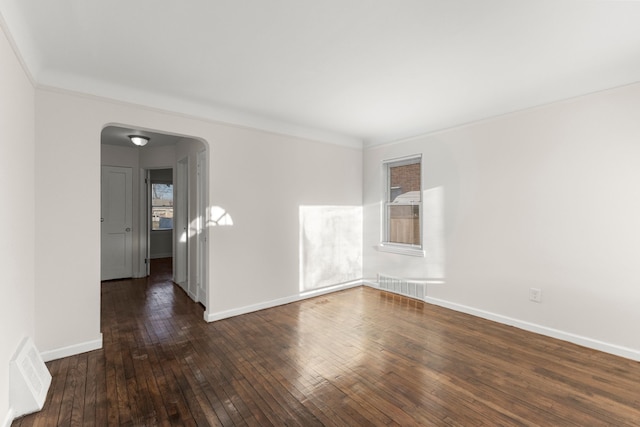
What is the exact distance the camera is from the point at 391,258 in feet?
15.9

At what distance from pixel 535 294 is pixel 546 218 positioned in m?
0.85

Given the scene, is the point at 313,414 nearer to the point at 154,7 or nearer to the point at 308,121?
the point at 154,7

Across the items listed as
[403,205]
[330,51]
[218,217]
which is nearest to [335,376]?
[218,217]

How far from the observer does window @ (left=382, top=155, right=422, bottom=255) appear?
457 cm

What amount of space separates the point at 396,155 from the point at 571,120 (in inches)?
86.1

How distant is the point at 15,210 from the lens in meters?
2.00

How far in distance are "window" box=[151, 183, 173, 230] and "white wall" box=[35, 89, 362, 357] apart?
6009mm

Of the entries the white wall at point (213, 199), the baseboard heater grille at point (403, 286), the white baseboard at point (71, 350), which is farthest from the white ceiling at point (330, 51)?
the baseboard heater grille at point (403, 286)

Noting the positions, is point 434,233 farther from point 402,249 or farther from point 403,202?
point 403,202

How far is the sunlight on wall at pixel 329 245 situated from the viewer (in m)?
4.54

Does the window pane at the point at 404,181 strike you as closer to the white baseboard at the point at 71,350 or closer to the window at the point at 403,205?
the window at the point at 403,205

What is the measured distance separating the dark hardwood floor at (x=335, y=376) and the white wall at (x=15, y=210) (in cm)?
53

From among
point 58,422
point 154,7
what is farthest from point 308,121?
point 58,422

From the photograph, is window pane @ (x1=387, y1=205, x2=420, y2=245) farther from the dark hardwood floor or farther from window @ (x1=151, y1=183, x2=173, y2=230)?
window @ (x1=151, y1=183, x2=173, y2=230)
